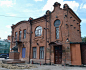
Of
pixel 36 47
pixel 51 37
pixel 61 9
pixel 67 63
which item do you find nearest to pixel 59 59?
pixel 67 63

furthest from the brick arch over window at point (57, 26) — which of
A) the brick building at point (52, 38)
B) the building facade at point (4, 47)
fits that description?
the building facade at point (4, 47)

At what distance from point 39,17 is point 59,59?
317 inches

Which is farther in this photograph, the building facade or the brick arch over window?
the building facade

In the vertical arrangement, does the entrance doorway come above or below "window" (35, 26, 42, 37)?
below

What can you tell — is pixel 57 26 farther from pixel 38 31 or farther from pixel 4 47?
pixel 4 47

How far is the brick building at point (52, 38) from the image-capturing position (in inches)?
585

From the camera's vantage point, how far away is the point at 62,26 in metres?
16.0

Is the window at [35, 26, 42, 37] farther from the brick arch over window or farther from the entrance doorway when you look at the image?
the entrance doorway

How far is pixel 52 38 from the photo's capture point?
16578 mm

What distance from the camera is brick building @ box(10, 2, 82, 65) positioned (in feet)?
48.8

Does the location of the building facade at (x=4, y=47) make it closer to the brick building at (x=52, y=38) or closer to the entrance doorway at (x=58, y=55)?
the brick building at (x=52, y=38)

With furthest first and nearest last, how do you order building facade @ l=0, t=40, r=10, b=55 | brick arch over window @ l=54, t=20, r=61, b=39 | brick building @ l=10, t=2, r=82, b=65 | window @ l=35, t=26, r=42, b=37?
1. building facade @ l=0, t=40, r=10, b=55
2. window @ l=35, t=26, r=42, b=37
3. brick arch over window @ l=54, t=20, r=61, b=39
4. brick building @ l=10, t=2, r=82, b=65

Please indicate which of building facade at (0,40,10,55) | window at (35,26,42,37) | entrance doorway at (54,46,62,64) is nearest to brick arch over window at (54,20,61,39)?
entrance doorway at (54,46,62,64)

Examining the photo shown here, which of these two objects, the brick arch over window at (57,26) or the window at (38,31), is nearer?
the brick arch over window at (57,26)
